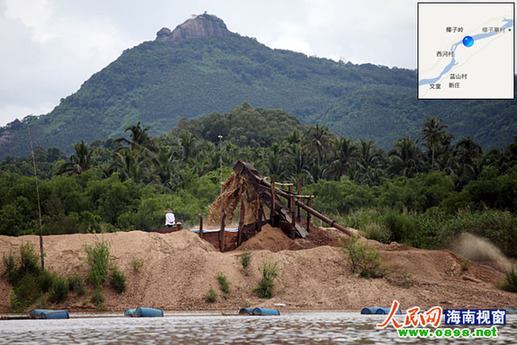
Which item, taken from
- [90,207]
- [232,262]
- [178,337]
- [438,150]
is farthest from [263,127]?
[178,337]

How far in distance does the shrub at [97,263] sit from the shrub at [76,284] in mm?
287

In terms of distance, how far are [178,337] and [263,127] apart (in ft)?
288

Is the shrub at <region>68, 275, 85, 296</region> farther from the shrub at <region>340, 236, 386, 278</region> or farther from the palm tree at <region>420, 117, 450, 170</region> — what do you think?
the palm tree at <region>420, 117, 450, 170</region>

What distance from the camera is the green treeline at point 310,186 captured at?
2806 centimetres

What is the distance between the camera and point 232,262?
1891 centimetres

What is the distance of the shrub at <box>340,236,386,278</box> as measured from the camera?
18719 mm

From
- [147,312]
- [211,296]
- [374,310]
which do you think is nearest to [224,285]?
[211,296]

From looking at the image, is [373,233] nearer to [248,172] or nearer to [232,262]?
[248,172]

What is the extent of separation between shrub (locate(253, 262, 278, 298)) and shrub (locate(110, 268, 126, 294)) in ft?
11.8

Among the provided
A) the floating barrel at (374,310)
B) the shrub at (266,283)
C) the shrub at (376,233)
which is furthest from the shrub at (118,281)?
the shrub at (376,233)

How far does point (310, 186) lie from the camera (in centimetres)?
5553

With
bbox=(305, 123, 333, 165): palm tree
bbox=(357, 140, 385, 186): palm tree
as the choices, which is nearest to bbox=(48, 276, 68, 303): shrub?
bbox=(357, 140, 385, 186): palm tree

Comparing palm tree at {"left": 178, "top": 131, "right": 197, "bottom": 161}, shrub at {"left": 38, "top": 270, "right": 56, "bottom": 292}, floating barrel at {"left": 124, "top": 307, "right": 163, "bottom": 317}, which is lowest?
floating barrel at {"left": 124, "top": 307, "right": 163, "bottom": 317}

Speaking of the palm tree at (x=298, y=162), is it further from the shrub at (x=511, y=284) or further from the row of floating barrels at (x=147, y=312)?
the row of floating barrels at (x=147, y=312)
